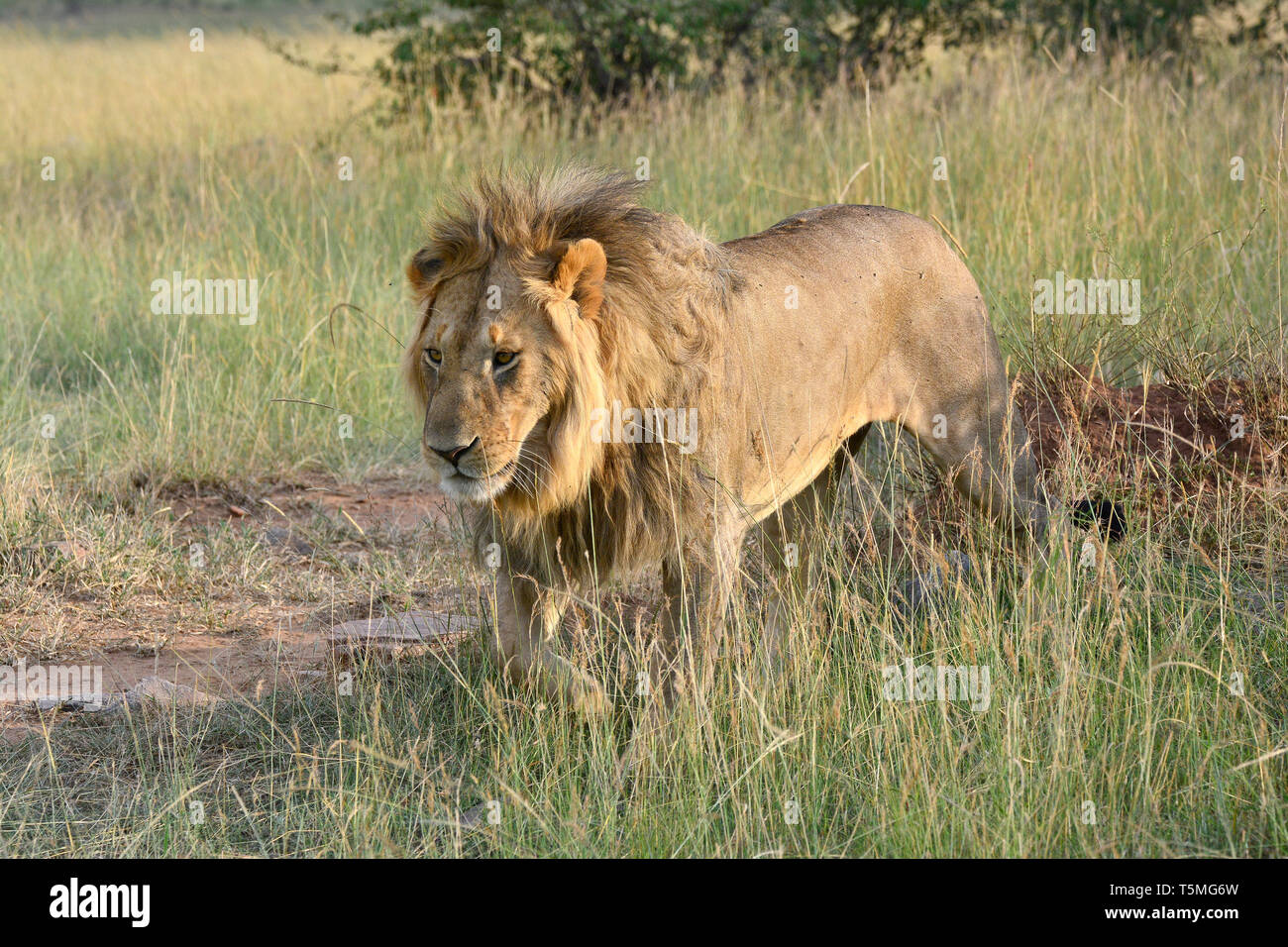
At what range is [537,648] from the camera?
3.72 meters

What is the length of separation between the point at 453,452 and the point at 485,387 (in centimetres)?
18

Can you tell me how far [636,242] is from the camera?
3559 millimetres

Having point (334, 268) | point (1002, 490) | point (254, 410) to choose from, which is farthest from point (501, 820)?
point (334, 268)

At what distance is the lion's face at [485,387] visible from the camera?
3.24 metres

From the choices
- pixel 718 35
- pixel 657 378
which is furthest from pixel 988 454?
pixel 718 35

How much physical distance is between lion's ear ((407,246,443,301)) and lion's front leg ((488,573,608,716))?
2.64 feet

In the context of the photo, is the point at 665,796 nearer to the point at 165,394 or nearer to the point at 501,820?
the point at 501,820

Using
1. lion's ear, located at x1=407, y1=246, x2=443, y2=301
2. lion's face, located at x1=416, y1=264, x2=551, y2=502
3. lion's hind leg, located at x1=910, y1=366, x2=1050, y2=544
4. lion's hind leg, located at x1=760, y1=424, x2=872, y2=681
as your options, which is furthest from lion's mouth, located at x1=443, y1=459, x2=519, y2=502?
lion's hind leg, located at x1=910, y1=366, x2=1050, y2=544

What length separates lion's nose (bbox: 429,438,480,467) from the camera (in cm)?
321

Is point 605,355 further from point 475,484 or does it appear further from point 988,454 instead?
point 988,454

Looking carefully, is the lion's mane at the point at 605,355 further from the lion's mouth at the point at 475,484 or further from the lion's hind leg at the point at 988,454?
the lion's hind leg at the point at 988,454

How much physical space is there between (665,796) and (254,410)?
12.3ft

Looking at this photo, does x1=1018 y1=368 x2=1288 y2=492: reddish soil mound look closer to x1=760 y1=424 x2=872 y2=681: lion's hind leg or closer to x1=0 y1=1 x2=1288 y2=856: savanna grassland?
x1=0 y1=1 x2=1288 y2=856: savanna grassland

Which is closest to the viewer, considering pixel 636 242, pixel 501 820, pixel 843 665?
pixel 501 820
